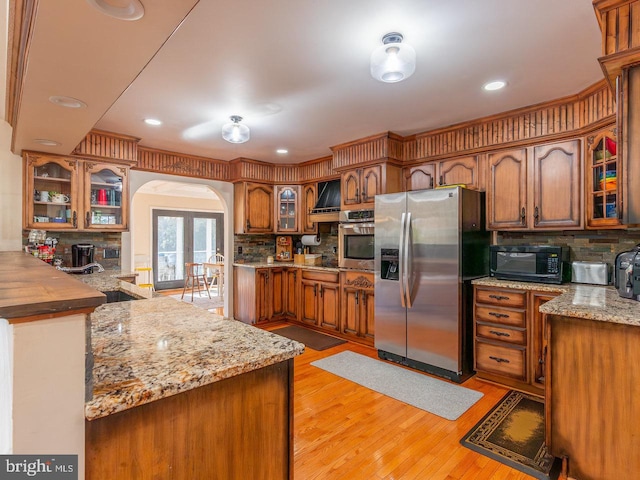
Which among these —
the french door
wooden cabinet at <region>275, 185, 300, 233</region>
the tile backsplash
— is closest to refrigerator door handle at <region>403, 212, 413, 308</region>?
the tile backsplash

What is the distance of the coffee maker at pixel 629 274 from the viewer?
2.02 meters

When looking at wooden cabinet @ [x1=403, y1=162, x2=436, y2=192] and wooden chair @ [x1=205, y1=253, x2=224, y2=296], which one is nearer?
wooden cabinet @ [x1=403, y1=162, x2=436, y2=192]

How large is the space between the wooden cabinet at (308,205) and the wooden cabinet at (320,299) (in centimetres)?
75

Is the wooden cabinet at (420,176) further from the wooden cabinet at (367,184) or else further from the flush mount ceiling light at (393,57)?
the flush mount ceiling light at (393,57)

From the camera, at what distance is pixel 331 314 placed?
4484mm

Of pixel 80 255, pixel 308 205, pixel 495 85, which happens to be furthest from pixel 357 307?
pixel 80 255

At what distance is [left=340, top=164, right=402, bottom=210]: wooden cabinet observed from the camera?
152 inches

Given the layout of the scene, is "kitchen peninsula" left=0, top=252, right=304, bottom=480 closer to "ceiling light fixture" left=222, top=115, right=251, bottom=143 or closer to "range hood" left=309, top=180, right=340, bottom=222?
"ceiling light fixture" left=222, top=115, right=251, bottom=143

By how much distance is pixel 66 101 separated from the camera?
1989 millimetres

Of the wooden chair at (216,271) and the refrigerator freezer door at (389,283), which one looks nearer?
the refrigerator freezer door at (389,283)

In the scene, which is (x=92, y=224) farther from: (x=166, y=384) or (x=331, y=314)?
(x=166, y=384)

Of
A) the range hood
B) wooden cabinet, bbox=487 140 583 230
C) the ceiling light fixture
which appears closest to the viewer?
wooden cabinet, bbox=487 140 583 230

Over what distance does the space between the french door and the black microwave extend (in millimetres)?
7034

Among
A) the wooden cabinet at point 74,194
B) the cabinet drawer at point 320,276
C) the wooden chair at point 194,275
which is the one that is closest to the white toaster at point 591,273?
the cabinet drawer at point 320,276
